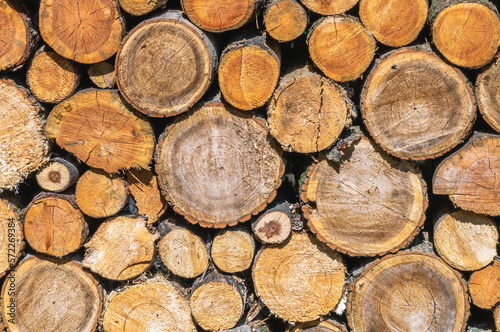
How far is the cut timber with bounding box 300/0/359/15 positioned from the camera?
264 centimetres

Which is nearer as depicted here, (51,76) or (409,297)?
(51,76)

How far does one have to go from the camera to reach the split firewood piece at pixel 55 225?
307cm

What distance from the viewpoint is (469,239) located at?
2.98m

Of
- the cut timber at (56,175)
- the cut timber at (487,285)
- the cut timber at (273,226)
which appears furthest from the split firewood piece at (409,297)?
the cut timber at (56,175)

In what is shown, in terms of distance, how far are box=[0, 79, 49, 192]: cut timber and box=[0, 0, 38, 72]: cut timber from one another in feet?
0.76

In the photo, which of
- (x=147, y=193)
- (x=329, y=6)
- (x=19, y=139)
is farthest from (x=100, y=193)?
(x=329, y=6)

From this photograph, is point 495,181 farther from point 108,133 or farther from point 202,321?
point 108,133

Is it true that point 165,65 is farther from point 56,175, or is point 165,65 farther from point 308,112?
point 56,175

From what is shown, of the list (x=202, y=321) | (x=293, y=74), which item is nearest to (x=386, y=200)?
(x=293, y=74)

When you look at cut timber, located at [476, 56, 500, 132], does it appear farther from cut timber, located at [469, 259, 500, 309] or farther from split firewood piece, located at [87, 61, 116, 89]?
split firewood piece, located at [87, 61, 116, 89]

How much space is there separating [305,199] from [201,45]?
140 cm

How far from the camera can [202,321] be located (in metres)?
3.13

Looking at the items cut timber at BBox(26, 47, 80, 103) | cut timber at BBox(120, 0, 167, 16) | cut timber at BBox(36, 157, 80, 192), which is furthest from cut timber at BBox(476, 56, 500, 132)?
cut timber at BBox(36, 157, 80, 192)

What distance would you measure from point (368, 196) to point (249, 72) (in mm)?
1314
